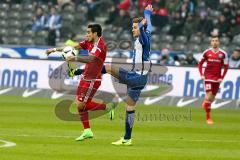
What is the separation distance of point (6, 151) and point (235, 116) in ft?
42.1

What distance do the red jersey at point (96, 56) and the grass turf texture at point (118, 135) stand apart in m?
1.39

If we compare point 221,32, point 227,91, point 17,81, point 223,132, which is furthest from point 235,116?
point 221,32

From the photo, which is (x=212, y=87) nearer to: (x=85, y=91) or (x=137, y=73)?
(x=85, y=91)

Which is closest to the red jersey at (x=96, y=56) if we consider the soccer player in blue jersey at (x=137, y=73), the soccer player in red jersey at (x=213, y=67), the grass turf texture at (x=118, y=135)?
the soccer player in blue jersey at (x=137, y=73)

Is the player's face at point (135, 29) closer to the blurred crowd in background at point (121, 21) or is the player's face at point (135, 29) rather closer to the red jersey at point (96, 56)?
the red jersey at point (96, 56)

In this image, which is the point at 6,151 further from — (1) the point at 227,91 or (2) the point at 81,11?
(2) the point at 81,11

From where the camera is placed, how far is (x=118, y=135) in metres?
18.6

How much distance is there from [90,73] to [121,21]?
21.1 metres

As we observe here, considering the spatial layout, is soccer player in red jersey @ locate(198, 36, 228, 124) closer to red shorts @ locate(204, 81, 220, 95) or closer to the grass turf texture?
red shorts @ locate(204, 81, 220, 95)

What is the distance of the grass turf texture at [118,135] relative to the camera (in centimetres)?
1468

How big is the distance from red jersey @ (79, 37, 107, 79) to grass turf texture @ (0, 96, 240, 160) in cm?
139

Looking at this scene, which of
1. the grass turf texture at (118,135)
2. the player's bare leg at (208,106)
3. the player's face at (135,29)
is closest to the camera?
the grass turf texture at (118,135)

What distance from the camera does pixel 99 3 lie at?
4031cm

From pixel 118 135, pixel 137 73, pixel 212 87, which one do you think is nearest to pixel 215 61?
pixel 212 87
